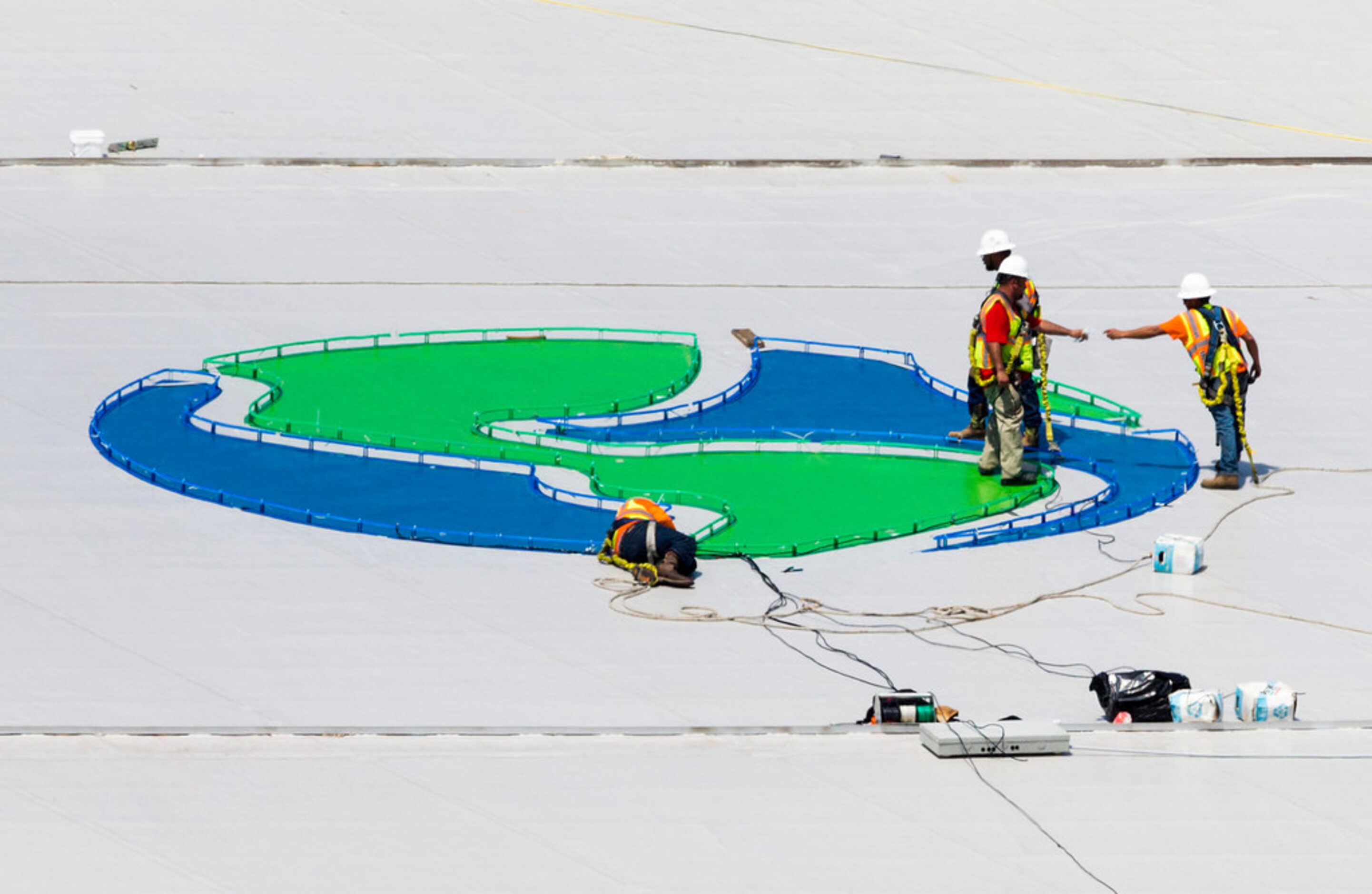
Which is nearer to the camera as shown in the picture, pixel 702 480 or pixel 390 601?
pixel 390 601

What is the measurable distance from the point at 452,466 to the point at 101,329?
5.16m

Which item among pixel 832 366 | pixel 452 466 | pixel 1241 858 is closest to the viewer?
pixel 1241 858

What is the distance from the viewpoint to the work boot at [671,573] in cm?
1373

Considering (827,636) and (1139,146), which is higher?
(1139,146)

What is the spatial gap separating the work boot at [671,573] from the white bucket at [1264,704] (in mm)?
3747

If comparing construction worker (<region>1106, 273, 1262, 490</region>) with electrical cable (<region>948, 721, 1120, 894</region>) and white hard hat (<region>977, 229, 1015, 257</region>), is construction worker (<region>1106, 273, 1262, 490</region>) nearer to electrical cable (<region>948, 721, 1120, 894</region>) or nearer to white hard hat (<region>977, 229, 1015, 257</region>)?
white hard hat (<region>977, 229, 1015, 257</region>)

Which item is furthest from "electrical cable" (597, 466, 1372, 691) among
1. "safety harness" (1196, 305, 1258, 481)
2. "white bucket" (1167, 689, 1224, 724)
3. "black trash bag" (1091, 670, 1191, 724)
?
"safety harness" (1196, 305, 1258, 481)

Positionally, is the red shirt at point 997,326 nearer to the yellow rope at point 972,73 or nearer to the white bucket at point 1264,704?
the white bucket at point 1264,704

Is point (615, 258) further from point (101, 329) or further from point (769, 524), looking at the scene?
point (769, 524)

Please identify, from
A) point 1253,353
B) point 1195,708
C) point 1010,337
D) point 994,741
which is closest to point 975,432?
point 1010,337

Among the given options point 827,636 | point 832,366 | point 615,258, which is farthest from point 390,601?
point 615,258

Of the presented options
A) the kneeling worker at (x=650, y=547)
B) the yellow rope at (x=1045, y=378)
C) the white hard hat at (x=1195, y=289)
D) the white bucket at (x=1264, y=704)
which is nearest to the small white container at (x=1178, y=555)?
the yellow rope at (x=1045, y=378)

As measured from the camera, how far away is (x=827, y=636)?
13000mm

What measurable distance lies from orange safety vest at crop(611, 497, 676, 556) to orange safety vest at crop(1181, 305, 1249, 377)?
4.24 metres
